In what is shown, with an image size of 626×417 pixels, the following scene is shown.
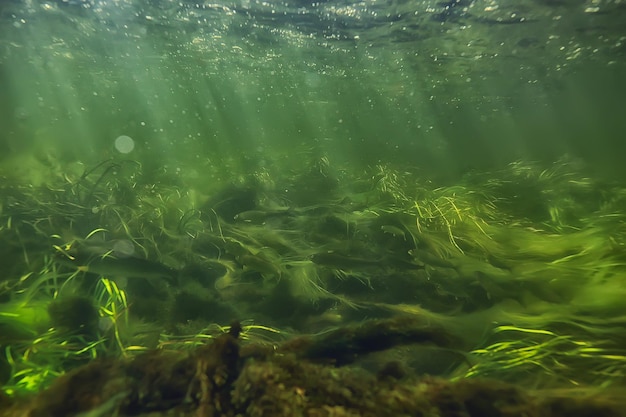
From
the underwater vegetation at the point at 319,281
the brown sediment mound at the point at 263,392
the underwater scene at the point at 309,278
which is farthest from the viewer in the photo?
the underwater vegetation at the point at 319,281

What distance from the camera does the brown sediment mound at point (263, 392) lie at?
267 cm

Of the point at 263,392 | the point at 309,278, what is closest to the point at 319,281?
the point at 309,278

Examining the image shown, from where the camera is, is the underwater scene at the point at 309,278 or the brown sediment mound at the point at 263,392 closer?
the brown sediment mound at the point at 263,392

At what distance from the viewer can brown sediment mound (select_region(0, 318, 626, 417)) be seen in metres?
2.67

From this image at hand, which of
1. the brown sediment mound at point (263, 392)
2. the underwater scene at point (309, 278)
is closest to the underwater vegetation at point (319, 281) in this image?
the underwater scene at point (309, 278)

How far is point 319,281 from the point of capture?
5461 mm

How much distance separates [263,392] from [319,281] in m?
2.81

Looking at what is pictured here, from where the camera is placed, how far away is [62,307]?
13.7 feet

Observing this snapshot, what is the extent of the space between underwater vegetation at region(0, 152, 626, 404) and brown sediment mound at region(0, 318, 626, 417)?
259 millimetres

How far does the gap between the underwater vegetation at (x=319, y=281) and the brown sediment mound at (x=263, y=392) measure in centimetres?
26

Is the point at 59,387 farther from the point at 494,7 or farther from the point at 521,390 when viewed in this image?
the point at 494,7

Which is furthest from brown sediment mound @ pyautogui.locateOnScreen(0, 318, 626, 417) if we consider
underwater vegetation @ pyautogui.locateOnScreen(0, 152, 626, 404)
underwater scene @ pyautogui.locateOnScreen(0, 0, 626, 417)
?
underwater vegetation @ pyautogui.locateOnScreen(0, 152, 626, 404)

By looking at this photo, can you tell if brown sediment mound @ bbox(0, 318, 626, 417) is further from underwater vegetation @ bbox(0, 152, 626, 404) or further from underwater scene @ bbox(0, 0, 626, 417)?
underwater vegetation @ bbox(0, 152, 626, 404)

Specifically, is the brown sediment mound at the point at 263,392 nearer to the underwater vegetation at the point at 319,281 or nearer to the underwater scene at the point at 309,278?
the underwater scene at the point at 309,278
